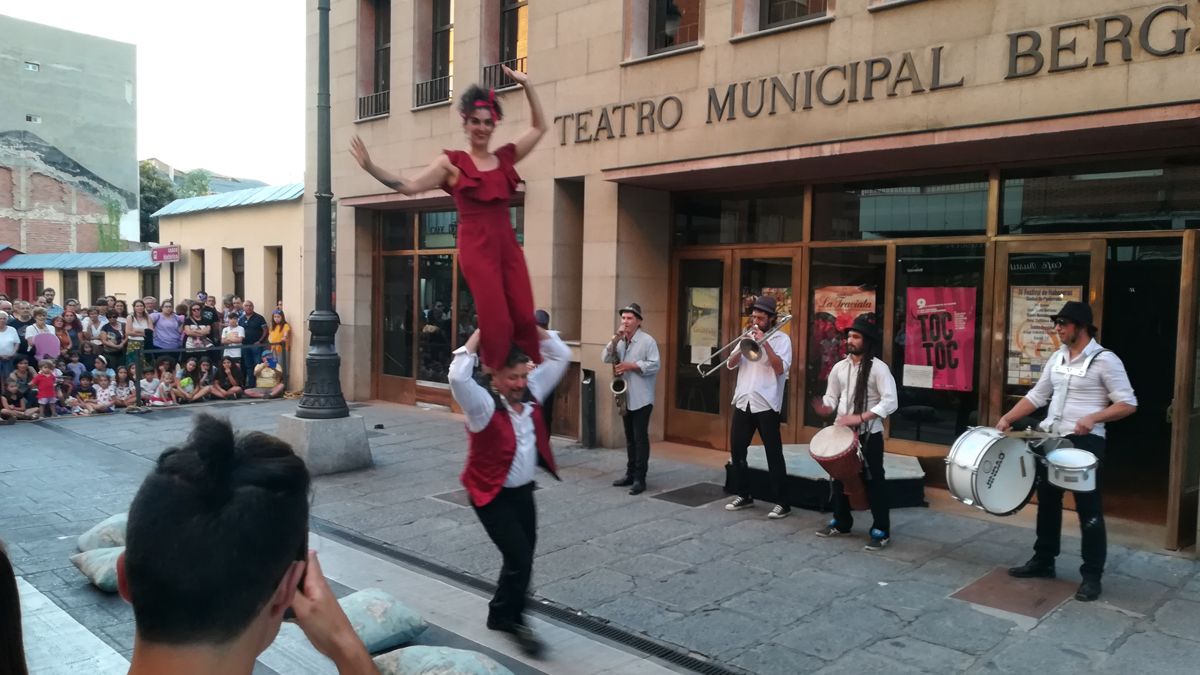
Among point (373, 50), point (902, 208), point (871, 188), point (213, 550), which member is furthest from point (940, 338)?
point (373, 50)

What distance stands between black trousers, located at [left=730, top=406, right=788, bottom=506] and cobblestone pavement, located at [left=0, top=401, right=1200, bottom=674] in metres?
0.27

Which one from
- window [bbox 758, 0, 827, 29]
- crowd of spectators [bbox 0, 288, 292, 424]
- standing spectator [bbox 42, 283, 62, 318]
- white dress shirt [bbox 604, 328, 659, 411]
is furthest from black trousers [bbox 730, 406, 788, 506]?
standing spectator [bbox 42, 283, 62, 318]

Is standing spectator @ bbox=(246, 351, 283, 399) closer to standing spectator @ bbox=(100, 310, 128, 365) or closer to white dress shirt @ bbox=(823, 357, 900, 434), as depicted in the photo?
standing spectator @ bbox=(100, 310, 128, 365)

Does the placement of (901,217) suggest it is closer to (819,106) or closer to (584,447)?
(819,106)

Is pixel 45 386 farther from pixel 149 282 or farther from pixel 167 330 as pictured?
pixel 149 282

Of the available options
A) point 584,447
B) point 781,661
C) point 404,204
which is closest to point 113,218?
point 404,204

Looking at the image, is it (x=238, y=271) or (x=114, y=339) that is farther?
(x=238, y=271)

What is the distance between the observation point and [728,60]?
955 cm

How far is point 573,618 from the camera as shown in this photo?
5523 mm

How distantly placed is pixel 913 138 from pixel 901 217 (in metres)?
1.44

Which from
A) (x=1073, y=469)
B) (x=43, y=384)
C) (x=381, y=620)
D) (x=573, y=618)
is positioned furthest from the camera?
(x=43, y=384)

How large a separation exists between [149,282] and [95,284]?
3.94 meters

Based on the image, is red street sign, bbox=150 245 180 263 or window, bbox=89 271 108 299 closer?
red street sign, bbox=150 245 180 263

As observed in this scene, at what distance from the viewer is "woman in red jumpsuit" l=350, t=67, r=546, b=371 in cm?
463
